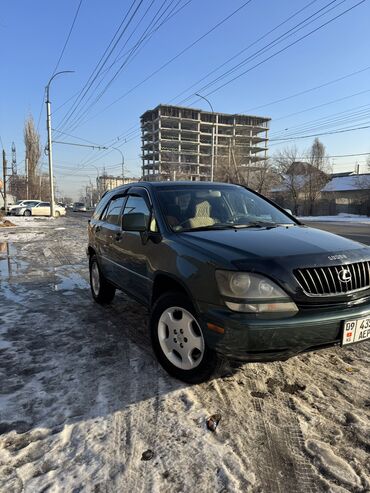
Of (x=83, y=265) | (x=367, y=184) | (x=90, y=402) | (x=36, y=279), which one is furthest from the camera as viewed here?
(x=367, y=184)

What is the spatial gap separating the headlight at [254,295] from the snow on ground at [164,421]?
0.81m

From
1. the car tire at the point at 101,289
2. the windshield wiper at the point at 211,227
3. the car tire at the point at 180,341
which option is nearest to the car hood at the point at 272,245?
the windshield wiper at the point at 211,227

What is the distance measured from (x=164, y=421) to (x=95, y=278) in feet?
11.5

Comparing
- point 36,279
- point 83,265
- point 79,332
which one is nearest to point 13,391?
point 79,332

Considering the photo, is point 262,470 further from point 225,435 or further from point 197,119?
point 197,119

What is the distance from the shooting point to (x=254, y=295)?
261cm

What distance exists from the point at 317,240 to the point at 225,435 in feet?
5.62

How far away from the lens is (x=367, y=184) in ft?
165

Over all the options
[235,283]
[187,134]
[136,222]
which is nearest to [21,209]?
[136,222]

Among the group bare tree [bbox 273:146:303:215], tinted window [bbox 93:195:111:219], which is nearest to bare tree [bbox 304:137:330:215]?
bare tree [bbox 273:146:303:215]

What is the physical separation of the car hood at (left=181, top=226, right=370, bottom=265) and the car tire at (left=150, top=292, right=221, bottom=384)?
20.0 inches

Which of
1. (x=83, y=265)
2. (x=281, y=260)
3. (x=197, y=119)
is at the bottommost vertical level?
(x=83, y=265)

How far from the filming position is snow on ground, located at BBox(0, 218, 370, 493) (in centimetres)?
214

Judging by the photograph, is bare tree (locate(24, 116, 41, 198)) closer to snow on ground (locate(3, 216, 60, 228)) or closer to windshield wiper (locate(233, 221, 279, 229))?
snow on ground (locate(3, 216, 60, 228))
